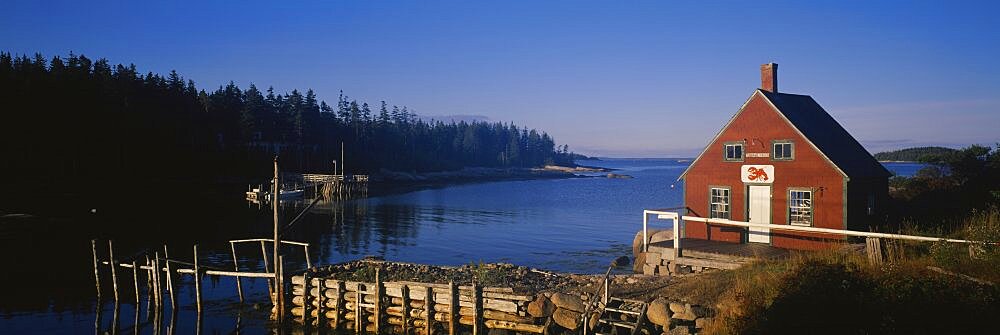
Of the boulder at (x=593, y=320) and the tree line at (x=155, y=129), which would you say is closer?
the boulder at (x=593, y=320)

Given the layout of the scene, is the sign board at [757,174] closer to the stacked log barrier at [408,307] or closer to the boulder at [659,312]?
the boulder at [659,312]

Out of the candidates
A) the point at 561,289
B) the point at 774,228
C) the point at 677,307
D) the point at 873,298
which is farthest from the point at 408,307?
the point at 774,228

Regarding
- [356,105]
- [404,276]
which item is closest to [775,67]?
[404,276]

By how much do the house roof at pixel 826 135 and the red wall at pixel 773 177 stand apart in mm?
232

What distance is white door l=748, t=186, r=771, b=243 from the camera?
2391 centimetres

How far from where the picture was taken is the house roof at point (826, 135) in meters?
23.0

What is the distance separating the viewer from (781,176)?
2369 cm

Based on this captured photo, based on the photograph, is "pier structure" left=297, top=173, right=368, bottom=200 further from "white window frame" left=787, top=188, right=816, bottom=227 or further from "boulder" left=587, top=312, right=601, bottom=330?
"boulder" left=587, top=312, right=601, bottom=330

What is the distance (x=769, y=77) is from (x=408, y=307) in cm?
1658

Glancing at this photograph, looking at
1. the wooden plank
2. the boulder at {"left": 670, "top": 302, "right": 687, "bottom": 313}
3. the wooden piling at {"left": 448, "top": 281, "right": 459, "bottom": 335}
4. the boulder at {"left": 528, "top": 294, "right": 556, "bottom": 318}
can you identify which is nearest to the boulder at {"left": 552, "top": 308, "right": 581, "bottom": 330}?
the boulder at {"left": 528, "top": 294, "right": 556, "bottom": 318}

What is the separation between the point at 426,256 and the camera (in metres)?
34.6

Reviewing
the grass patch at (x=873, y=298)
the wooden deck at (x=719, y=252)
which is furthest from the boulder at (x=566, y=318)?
the wooden deck at (x=719, y=252)

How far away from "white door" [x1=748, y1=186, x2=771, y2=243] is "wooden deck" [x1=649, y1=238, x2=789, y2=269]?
430mm

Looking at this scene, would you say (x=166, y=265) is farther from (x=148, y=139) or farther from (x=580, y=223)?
(x=148, y=139)
